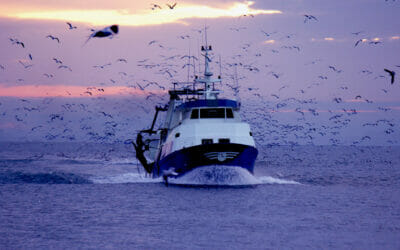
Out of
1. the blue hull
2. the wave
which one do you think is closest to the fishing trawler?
the blue hull

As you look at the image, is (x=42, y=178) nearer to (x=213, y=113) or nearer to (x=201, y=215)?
(x=213, y=113)

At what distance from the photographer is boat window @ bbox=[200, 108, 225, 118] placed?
49912 mm

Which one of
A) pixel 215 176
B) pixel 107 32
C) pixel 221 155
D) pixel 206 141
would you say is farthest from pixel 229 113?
pixel 107 32

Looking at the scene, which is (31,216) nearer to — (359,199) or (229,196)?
(229,196)

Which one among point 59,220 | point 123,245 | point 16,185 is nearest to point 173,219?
point 59,220

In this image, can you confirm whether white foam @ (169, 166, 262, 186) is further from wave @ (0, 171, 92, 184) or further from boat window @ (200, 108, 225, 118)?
wave @ (0, 171, 92, 184)

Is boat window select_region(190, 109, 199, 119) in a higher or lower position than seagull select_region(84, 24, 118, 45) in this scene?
lower

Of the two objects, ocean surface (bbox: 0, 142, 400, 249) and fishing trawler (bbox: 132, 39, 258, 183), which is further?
fishing trawler (bbox: 132, 39, 258, 183)

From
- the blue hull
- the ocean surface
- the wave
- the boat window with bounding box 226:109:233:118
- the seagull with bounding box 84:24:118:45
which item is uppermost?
the seagull with bounding box 84:24:118:45

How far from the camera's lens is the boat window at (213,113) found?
49912mm


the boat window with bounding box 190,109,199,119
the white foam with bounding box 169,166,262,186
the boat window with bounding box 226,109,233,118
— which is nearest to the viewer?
the white foam with bounding box 169,166,262,186

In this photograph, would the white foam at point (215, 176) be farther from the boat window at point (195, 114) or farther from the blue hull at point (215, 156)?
the boat window at point (195, 114)

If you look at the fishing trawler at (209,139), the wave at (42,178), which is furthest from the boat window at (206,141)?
the wave at (42,178)

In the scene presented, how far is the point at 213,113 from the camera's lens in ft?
165
